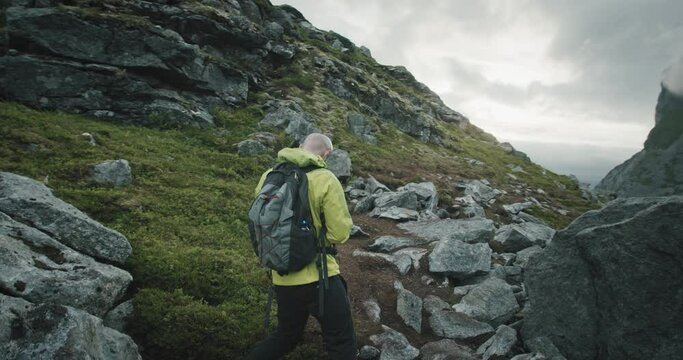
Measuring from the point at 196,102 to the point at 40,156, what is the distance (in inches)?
566

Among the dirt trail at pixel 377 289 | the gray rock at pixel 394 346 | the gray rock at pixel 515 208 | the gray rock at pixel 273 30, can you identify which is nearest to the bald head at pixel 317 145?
the dirt trail at pixel 377 289

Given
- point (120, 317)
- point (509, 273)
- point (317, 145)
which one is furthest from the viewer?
point (509, 273)

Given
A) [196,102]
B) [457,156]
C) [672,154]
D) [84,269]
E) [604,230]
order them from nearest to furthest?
[84,269]
[604,230]
[196,102]
[457,156]
[672,154]

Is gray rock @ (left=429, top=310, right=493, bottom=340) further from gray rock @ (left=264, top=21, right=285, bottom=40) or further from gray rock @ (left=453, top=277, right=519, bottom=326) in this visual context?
gray rock @ (left=264, top=21, right=285, bottom=40)

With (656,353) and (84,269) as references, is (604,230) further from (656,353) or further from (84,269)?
(84,269)

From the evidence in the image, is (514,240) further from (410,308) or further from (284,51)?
(284,51)

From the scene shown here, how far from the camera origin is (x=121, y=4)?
3033 cm

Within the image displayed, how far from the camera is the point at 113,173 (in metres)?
14.9

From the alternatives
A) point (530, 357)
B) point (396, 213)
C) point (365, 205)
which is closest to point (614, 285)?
point (530, 357)

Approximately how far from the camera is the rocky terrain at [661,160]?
118319 mm

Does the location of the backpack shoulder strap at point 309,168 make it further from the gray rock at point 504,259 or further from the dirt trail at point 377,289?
the gray rock at point 504,259

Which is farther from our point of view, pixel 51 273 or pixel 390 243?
pixel 390 243

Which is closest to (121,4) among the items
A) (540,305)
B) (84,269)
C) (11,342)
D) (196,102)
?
(196,102)

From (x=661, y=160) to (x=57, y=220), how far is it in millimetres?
177932
